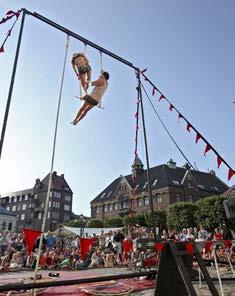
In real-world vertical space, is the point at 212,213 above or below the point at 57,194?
below

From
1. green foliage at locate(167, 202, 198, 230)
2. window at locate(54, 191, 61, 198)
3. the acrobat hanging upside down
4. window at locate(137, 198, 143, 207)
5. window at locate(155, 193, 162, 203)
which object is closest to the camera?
the acrobat hanging upside down

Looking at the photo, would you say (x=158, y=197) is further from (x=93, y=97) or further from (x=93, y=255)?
(x=93, y=97)

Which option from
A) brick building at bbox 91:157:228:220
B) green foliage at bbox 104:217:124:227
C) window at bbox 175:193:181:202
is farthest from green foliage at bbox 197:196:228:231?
green foliage at bbox 104:217:124:227

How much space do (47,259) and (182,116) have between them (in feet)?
31.9

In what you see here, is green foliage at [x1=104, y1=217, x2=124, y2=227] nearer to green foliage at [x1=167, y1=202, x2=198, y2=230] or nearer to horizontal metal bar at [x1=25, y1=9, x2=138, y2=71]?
green foliage at [x1=167, y1=202, x2=198, y2=230]

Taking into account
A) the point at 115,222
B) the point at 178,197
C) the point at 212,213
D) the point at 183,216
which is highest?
the point at 178,197

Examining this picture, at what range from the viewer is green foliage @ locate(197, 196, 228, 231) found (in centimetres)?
3372

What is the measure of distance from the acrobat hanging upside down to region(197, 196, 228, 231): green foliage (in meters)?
29.4

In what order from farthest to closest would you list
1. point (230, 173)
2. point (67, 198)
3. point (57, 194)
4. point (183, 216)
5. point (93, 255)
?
point (67, 198), point (57, 194), point (183, 216), point (93, 255), point (230, 173)

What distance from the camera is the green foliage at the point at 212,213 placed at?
33719 mm

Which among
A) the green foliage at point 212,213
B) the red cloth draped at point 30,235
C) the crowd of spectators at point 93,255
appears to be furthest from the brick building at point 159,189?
the red cloth draped at point 30,235

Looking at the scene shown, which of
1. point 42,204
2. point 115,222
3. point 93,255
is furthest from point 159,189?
point 93,255

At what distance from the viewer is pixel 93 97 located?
703 cm

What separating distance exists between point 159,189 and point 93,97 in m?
49.4
